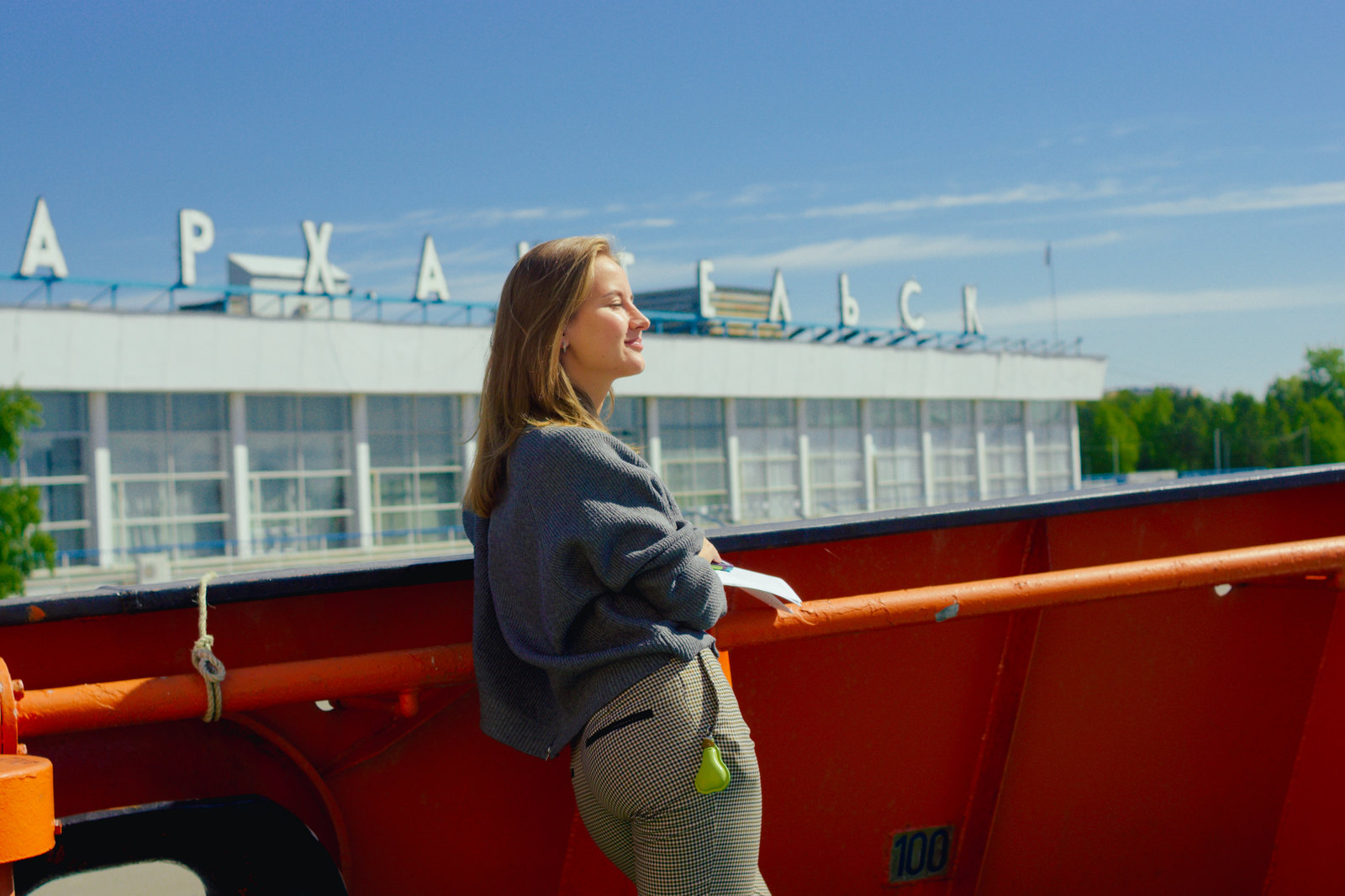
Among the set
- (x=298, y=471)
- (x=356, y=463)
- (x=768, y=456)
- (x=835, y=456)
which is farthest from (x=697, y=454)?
(x=298, y=471)

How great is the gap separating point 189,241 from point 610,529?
97.9 feet

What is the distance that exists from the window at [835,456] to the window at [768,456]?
924mm

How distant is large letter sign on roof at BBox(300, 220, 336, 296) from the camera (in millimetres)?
30375

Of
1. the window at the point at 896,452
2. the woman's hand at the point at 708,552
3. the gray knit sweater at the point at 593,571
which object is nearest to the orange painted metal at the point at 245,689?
the gray knit sweater at the point at 593,571

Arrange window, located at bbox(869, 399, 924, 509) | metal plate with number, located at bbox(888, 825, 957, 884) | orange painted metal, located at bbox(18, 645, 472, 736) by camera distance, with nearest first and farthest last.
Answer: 1. orange painted metal, located at bbox(18, 645, 472, 736)
2. metal plate with number, located at bbox(888, 825, 957, 884)
3. window, located at bbox(869, 399, 924, 509)

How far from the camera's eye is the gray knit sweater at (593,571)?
1.81 metres

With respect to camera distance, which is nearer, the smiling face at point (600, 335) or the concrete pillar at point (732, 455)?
the smiling face at point (600, 335)

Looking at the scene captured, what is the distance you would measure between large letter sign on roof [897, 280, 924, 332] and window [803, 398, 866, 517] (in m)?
4.64

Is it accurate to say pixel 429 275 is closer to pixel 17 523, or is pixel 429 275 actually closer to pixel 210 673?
pixel 17 523

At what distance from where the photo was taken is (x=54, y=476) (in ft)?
88.6

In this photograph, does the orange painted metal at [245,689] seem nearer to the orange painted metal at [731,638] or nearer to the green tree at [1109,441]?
the orange painted metal at [731,638]

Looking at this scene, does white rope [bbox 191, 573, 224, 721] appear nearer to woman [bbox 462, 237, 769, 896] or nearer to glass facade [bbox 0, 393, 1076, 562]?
woman [bbox 462, 237, 769, 896]

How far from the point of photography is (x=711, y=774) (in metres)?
1.78

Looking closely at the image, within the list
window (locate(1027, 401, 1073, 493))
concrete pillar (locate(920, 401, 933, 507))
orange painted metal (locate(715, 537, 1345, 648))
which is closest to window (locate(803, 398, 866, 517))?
concrete pillar (locate(920, 401, 933, 507))
